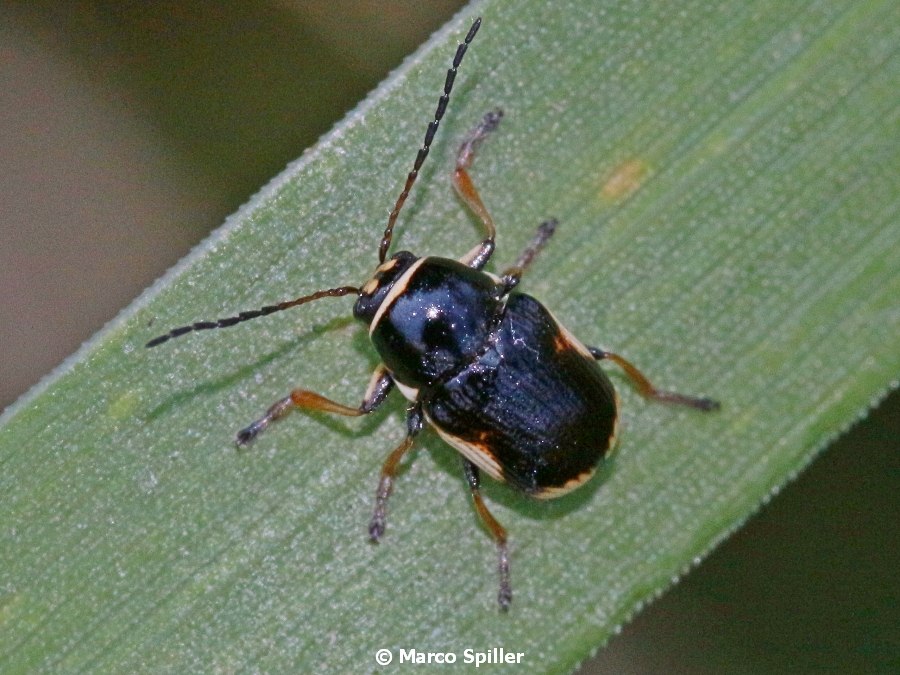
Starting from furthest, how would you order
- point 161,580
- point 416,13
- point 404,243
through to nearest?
1. point 416,13
2. point 404,243
3. point 161,580

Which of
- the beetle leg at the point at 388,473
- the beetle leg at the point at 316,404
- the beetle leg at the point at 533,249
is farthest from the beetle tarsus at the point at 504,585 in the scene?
the beetle leg at the point at 533,249

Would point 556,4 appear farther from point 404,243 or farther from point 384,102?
point 404,243

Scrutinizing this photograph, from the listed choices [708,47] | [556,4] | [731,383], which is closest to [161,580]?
[731,383]

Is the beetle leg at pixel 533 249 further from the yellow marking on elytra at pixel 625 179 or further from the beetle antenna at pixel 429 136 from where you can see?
the beetle antenna at pixel 429 136

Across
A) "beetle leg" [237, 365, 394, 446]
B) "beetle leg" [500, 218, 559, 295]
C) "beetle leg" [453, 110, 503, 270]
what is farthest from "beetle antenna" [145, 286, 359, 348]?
"beetle leg" [500, 218, 559, 295]

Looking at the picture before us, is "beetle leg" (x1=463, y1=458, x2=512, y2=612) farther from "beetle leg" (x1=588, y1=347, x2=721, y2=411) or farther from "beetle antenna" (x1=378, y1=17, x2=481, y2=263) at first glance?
"beetle antenna" (x1=378, y1=17, x2=481, y2=263)

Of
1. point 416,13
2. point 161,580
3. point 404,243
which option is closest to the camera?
point 161,580
